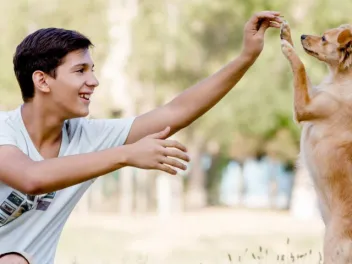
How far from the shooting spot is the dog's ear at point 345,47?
17.0 feet

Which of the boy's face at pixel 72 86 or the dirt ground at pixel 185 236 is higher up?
the dirt ground at pixel 185 236

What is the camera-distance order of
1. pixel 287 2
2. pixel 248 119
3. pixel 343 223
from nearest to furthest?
1. pixel 343 223
2. pixel 287 2
3. pixel 248 119

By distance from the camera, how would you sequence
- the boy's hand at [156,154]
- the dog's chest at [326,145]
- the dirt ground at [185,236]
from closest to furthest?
the boy's hand at [156,154] → the dog's chest at [326,145] → the dirt ground at [185,236]

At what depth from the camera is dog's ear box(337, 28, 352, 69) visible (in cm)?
517

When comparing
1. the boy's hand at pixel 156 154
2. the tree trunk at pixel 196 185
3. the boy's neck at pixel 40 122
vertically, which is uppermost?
the tree trunk at pixel 196 185

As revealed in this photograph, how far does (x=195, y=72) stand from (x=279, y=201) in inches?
669

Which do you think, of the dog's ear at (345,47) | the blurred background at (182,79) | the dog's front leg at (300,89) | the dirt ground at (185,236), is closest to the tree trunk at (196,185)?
the blurred background at (182,79)

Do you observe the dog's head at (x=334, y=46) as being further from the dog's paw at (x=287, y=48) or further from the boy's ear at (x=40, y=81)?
the boy's ear at (x=40, y=81)

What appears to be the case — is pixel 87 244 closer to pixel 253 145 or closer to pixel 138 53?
pixel 138 53

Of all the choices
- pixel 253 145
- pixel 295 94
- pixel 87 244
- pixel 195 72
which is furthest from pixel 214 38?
pixel 295 94

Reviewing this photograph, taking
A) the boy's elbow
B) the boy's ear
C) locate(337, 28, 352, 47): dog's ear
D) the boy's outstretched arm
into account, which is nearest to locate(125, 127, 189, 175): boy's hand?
the boy's elbow

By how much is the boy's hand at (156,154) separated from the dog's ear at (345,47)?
2.62 m

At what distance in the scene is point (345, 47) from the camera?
521 centimetres

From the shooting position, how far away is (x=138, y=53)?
24.3 m
